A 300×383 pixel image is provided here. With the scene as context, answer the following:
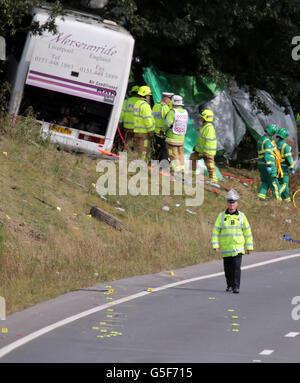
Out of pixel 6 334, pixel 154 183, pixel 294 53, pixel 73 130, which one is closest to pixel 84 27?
pixel 73 130

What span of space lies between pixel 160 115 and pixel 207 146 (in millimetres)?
1413

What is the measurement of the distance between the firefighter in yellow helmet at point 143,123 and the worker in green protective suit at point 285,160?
3.46m

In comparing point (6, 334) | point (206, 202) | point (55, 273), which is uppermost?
point (6, 334)

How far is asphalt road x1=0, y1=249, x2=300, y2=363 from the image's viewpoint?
1163cm

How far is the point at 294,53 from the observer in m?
30.4

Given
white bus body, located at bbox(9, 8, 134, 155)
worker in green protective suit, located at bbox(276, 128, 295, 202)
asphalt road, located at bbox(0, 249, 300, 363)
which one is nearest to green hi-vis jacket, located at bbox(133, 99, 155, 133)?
white bus body, located at bbox(9, 8, 134, 155)

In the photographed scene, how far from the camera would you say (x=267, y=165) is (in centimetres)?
2667

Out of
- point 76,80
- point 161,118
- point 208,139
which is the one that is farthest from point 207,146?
point 76,80

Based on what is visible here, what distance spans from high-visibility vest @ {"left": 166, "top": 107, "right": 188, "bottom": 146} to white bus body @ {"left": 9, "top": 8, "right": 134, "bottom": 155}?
5.64 feet

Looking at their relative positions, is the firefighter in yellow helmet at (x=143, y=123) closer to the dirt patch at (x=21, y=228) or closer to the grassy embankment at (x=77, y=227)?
the grassy embankment at (x=77, y=227)

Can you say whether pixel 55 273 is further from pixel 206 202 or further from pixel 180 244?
pixel 206 202

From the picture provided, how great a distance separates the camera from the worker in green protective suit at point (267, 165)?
26.8 meters

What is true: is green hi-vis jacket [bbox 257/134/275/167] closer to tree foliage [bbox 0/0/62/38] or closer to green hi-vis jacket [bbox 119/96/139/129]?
green hi-vis jacket [bbox 119/96/139/129]

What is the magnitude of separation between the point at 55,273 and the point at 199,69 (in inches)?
546
